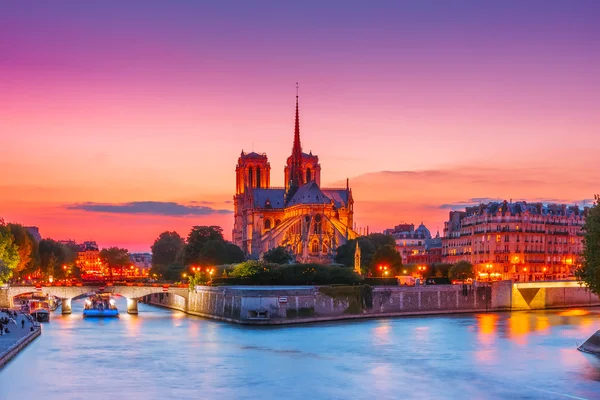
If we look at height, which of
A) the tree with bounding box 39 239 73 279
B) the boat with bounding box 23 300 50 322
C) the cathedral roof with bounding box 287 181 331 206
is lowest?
the boat with bounding box 23 300 50 322

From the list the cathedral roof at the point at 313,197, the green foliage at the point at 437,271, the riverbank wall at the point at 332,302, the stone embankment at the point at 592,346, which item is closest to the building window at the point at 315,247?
the cathedral roof at the point at 313,197

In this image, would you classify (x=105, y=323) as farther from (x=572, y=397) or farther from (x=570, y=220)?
(x=570, y=220)

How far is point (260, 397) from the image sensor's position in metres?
36.8

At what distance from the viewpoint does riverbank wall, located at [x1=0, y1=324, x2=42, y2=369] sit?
42484 mm

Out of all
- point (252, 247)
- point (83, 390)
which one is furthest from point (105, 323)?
point (252, 247)

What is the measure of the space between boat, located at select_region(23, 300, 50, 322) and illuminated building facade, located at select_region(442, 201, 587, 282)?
4694 cm

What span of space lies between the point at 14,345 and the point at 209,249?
60.8 meters

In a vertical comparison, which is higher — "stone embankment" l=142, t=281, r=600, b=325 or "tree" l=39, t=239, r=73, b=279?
"tree" l=39, t=239, r=73, b=279

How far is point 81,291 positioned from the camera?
77125mm

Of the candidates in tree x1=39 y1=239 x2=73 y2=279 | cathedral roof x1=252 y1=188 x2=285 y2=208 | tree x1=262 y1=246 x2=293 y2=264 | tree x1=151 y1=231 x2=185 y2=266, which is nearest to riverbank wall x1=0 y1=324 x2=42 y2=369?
tree x1=262 y1=246 x2=293 y2=264

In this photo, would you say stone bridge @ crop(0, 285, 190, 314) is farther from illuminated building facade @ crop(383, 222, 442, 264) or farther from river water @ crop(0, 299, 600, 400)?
illuminated building facade @ crop(383, 222, 442, 264)

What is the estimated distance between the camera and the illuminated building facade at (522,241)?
4097 inches

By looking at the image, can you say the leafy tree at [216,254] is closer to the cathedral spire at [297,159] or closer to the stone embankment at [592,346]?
the cathedral spire at [297,159]

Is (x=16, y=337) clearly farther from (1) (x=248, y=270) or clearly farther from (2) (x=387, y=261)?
(2) (x=387, y=261)
